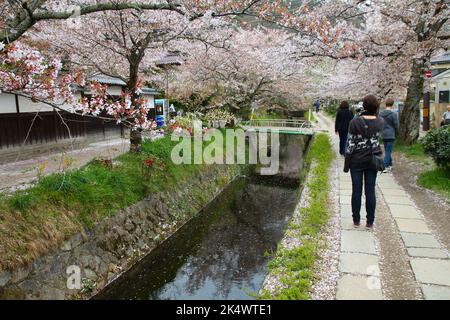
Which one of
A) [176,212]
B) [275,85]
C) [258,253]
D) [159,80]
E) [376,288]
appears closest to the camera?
[376,288]

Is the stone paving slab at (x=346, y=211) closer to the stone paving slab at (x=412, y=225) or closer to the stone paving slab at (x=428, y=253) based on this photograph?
the stone paving slab at (x=412, y=225)

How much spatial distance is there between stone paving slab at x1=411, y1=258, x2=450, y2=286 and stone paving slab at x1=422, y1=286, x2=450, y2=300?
0.43 ft

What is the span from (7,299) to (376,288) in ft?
17.2

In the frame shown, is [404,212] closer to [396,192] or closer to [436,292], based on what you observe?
[396,192]

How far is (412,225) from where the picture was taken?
662 cm

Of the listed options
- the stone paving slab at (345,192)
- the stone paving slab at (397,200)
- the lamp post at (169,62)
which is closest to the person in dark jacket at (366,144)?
the stone paving slab at (397,200)

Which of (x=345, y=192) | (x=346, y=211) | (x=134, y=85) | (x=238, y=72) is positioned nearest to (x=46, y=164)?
(x=134, y=85)

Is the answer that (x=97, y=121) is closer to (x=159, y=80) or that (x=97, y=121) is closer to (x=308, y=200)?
(x=159, y=80)

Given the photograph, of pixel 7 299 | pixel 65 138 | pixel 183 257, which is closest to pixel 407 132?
pixel 183 257

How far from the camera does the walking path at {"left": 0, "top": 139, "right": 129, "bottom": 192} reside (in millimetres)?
7997

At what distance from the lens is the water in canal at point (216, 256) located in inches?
260

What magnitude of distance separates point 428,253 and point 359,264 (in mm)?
1225

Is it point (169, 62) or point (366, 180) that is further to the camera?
point (169, 62)

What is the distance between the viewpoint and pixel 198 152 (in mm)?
13516
